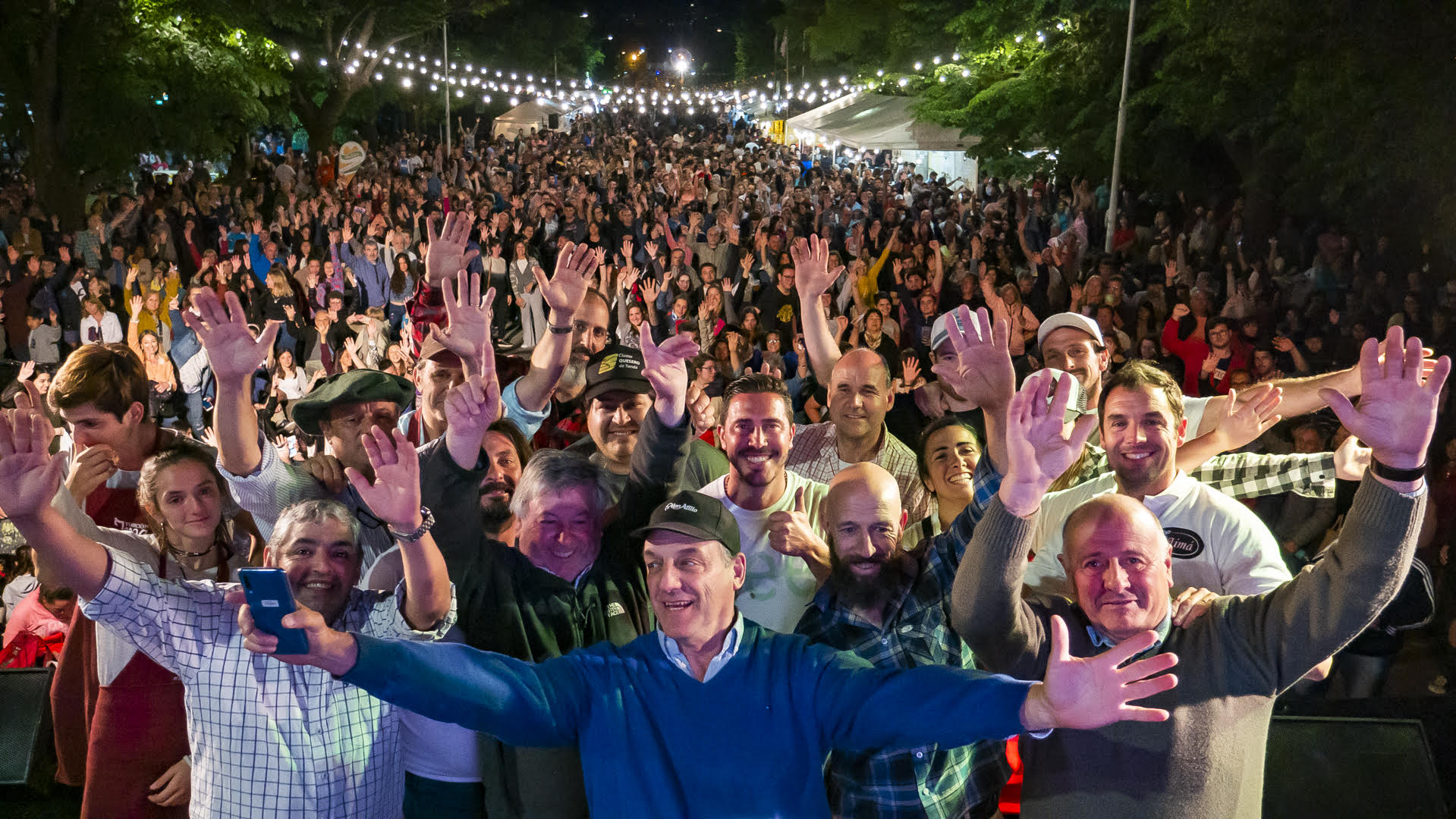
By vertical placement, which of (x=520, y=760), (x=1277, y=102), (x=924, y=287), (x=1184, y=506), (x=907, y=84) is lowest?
(x=520, y=760)

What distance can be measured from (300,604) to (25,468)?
27.0 inches

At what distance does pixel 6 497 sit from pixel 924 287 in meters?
9.36

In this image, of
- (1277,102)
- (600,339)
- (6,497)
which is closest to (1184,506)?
(6,497)

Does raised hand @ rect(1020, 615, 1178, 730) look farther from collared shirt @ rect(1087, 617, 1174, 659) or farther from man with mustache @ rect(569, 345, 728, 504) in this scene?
man with mustache @ rect(569, 345, 728, 504)

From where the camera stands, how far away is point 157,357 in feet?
31.3

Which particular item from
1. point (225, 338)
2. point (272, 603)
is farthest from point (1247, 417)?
point (225, 338)

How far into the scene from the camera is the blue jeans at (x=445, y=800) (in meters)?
3.20

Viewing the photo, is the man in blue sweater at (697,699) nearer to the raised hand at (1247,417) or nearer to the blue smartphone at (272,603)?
the blue smartphone at (272,603)

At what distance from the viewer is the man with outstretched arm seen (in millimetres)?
2539

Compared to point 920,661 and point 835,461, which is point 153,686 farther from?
point 835,461

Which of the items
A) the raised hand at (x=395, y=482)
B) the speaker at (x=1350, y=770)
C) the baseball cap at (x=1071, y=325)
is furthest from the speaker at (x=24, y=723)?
the speaker at (x=1350, y=770)

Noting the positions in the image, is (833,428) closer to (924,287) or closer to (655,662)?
(655,662)

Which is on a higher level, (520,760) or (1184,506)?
(1184,506)

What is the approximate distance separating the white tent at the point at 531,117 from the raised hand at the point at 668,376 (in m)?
37.6
